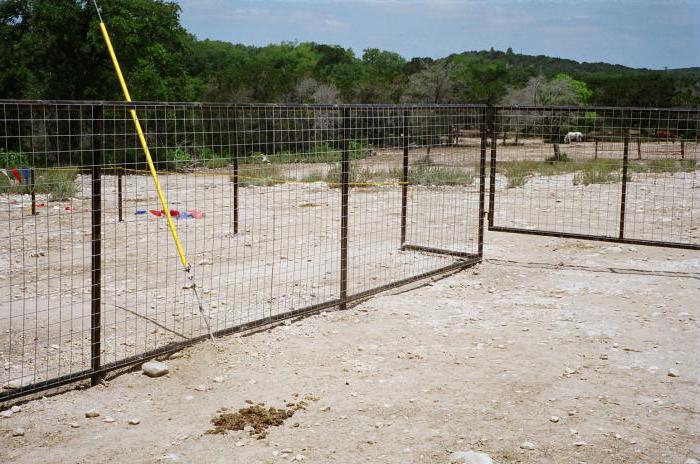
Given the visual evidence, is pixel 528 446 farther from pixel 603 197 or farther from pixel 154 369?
pixel 603 197

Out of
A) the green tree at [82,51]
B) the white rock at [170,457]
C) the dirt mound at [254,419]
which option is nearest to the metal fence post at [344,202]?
the dirt mound at [254,419]

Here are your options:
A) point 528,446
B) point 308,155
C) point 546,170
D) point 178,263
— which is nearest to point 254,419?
point 528,446

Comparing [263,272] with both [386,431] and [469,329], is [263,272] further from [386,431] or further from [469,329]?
[386,431]

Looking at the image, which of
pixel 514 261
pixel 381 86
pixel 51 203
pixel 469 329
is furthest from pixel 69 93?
pixel 469 329

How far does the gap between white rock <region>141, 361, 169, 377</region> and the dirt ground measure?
6 cm

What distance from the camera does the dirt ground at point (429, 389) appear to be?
14.4 ft

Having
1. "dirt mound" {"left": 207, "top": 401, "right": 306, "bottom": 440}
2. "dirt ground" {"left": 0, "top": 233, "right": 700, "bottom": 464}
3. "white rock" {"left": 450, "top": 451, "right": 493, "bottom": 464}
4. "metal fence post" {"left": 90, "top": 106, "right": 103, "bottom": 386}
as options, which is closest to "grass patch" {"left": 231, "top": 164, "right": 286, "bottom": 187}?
"dirt ground" {"left": 0, "top": 233, "right": 700, "bottom": 464}

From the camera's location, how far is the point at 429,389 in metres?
5.31

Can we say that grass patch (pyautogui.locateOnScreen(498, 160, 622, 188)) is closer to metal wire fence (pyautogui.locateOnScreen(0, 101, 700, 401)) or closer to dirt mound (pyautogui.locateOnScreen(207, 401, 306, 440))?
metal wire fence (pyautogui.locateOnScreen(0, 101, 700, 401))

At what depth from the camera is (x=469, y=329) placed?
264 inches

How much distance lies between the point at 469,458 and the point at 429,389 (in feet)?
3.52

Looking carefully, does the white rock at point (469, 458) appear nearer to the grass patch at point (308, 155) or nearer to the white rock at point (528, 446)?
the white rock at point (528, 446)

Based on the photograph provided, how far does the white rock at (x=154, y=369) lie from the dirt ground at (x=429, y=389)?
6 centimetres

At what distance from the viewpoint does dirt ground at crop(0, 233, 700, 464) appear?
4.40 m
